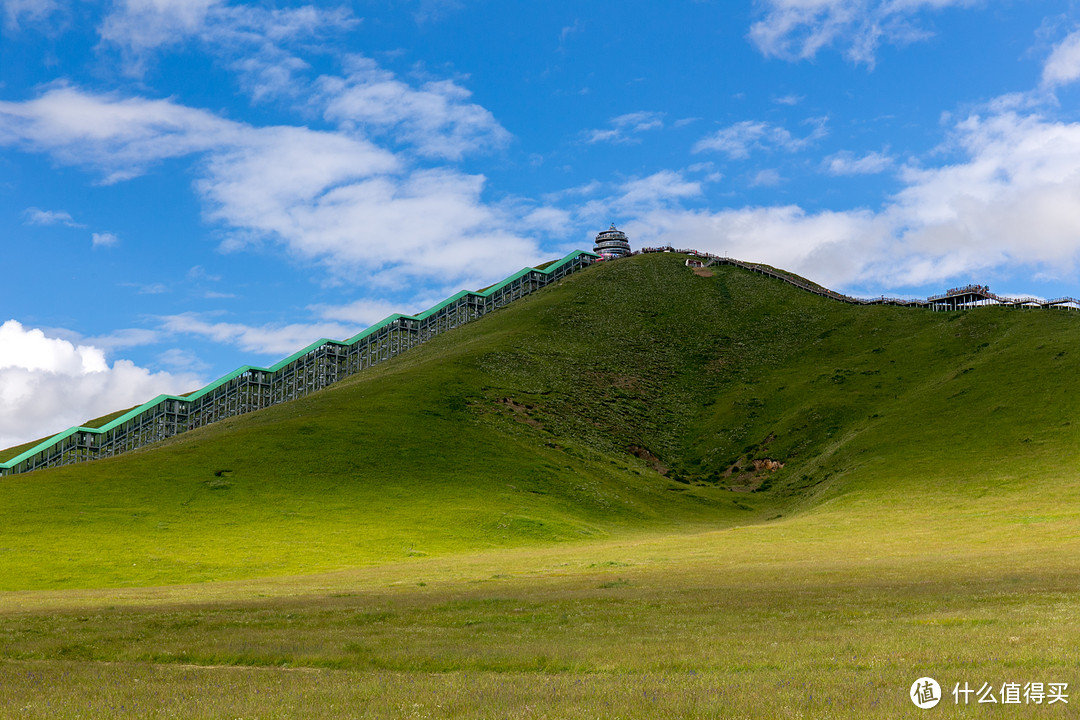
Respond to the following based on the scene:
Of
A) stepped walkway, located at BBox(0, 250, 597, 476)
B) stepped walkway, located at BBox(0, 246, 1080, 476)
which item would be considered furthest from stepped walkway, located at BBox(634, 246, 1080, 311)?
stepped walkway, located at BBox(0, 250, 597, 476)

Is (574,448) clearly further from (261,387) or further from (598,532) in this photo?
(261,387)

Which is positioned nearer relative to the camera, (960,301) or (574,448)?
(574,448)

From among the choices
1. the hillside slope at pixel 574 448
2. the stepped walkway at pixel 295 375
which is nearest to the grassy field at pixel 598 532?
the hillside slope at pixel 574 448

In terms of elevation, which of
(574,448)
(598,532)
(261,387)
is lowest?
(598,532)

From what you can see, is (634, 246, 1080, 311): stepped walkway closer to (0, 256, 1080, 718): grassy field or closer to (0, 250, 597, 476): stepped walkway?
(0, 256, 1080, 718): grassy field

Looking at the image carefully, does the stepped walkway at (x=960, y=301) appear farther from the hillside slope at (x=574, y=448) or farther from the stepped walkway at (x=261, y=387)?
the stepped walkway at (x=261, y=387)

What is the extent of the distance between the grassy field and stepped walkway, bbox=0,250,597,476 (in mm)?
15557

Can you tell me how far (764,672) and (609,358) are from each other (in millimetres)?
131593

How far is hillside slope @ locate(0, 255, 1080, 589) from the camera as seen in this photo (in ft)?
225

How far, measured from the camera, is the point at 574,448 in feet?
357

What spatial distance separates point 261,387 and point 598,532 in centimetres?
8753

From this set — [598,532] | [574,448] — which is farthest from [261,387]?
[598,532]

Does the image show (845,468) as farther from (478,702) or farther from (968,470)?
(478,702)

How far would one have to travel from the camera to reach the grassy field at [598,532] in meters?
18.6
